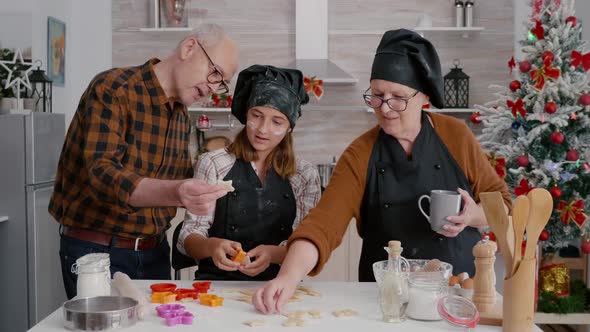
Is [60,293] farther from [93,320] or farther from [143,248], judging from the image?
[93,320]

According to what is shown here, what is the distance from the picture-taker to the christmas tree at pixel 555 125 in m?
3.83

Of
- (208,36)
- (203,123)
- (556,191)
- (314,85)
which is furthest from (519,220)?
(203,123)

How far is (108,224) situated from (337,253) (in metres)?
2.73

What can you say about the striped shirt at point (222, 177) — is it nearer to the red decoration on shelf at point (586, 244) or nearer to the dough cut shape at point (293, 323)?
the dough cut shape at point (293, 323)

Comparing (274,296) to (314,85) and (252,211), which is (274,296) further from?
(314,85)

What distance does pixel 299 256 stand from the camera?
6.23 feet

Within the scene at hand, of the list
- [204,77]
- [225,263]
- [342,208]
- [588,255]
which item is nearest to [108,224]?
[225,263]

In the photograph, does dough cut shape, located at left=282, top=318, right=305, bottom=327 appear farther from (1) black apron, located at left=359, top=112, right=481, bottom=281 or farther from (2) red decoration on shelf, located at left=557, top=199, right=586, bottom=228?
(2) red decoration on shelf, located at left=557, top=199, right=586, bottom=228

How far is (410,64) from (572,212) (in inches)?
85.5

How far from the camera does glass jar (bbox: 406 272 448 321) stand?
167cm

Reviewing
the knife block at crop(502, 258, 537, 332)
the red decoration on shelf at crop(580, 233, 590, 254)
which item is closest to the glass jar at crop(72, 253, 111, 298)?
the knife block at crop(502, 258, 537, 332)

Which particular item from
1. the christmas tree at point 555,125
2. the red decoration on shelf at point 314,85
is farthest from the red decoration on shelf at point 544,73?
the red decoration on shelf at point 314,85

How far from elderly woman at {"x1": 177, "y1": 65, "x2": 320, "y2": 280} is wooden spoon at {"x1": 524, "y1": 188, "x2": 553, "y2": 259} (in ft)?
3.35

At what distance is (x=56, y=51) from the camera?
16.3 ft
